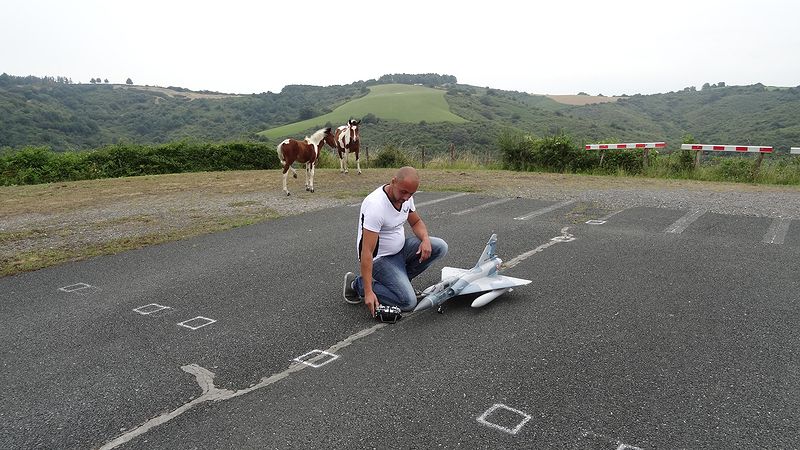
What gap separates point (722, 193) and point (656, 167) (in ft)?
14.3

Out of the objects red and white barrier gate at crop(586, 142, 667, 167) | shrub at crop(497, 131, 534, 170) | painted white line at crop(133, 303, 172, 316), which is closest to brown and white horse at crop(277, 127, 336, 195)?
painted white line at crop(133, 303, 172, 316)

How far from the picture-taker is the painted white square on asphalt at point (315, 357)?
12.7 ft

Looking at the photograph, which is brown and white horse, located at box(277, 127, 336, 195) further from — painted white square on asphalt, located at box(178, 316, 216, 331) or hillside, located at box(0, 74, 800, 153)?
hillside, located at box(0, 74, 800, 153)

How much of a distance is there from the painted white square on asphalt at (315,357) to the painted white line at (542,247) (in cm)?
293

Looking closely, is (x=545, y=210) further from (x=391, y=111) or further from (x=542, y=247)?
(x=391, y=111)

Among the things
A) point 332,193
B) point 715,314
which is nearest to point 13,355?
point 715,314

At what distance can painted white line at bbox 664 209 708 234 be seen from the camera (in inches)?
310

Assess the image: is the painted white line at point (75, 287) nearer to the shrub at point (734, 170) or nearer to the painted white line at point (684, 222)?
the painted white line at point (684, 222)

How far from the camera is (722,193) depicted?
37.9ft

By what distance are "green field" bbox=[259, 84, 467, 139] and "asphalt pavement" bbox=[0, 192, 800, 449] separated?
49618 mm

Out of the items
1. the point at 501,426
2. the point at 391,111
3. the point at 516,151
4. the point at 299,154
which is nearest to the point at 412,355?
the point at 501,426

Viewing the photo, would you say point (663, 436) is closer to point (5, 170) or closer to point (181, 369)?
point (181, 369)

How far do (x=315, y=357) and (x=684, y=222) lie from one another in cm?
714

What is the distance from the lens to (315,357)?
396cm
